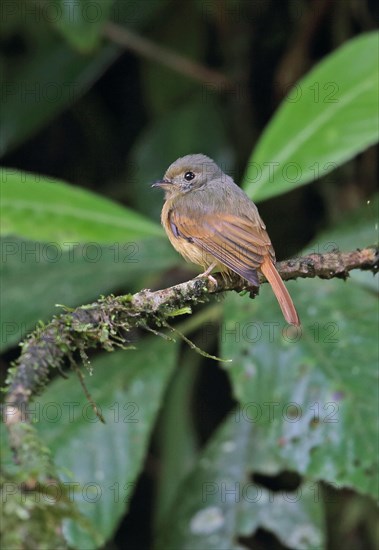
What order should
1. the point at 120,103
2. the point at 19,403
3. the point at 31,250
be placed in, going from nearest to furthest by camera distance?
the point at 19,403, the point at 31,250, the point at 120,103

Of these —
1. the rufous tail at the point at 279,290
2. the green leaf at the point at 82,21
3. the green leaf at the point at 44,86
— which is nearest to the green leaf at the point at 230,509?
the rufous tail at the point at 279,290

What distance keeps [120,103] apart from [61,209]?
1.92 m

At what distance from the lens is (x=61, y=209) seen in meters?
2.72

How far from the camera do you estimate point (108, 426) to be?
9.25 feet

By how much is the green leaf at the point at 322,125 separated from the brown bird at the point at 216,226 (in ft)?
0.35

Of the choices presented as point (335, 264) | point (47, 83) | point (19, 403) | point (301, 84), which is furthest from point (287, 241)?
point (19, 403)

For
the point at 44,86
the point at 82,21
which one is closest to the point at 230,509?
the point at 82,21

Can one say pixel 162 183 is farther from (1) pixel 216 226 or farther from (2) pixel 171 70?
(2) pixel 171 70

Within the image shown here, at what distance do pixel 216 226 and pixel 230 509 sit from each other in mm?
938

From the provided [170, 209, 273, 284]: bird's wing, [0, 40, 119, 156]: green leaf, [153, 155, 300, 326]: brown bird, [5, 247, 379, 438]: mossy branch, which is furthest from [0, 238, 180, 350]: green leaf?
[5, 247, 379, 438]: mossy branch

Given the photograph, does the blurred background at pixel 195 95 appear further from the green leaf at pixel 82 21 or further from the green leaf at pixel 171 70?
the green leaf at pixel 82 21

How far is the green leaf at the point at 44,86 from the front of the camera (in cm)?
395

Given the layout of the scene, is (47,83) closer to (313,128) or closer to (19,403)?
(313,128)

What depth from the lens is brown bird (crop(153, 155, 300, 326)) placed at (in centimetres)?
239
